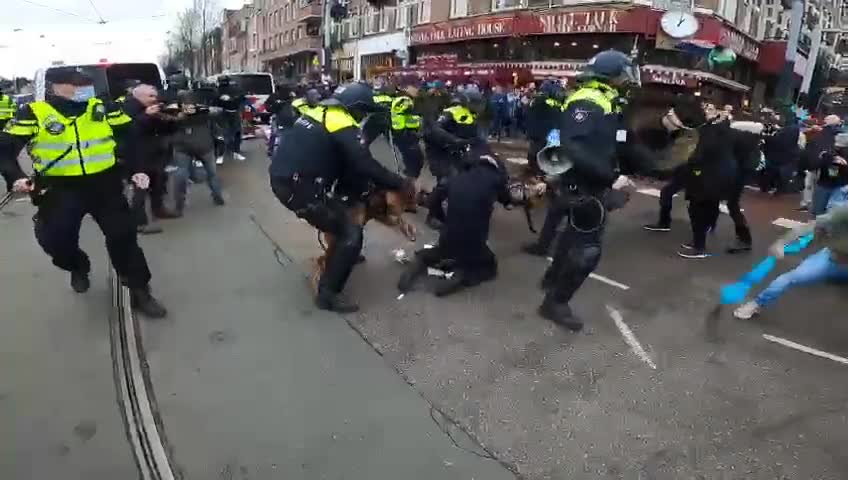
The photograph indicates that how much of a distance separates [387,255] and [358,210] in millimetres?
1498

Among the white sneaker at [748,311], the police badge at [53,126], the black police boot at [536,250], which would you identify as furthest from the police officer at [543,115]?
the police badge at [53,126]

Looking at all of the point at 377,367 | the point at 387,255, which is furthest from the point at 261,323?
the point at 387,255

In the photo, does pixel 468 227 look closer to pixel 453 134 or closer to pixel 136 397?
pixel 453 134

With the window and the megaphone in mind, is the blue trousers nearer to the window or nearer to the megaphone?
the megaphone

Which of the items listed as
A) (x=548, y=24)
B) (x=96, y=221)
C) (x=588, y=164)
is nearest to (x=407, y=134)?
(x=588, y=164)

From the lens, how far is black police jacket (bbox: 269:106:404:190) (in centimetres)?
446

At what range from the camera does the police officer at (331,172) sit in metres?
4.48

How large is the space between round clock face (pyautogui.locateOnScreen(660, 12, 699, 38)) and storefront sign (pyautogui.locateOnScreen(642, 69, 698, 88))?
1121mm

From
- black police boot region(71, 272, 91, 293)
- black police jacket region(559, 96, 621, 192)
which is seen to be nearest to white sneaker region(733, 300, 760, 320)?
black police jacket region(559, 96, 621, 192)

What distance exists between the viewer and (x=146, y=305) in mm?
4664

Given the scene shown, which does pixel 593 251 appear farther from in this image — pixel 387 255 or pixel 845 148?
pixel 845 148

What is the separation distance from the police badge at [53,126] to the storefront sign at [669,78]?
1845cm

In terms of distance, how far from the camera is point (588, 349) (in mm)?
4328

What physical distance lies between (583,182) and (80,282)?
152 inches
